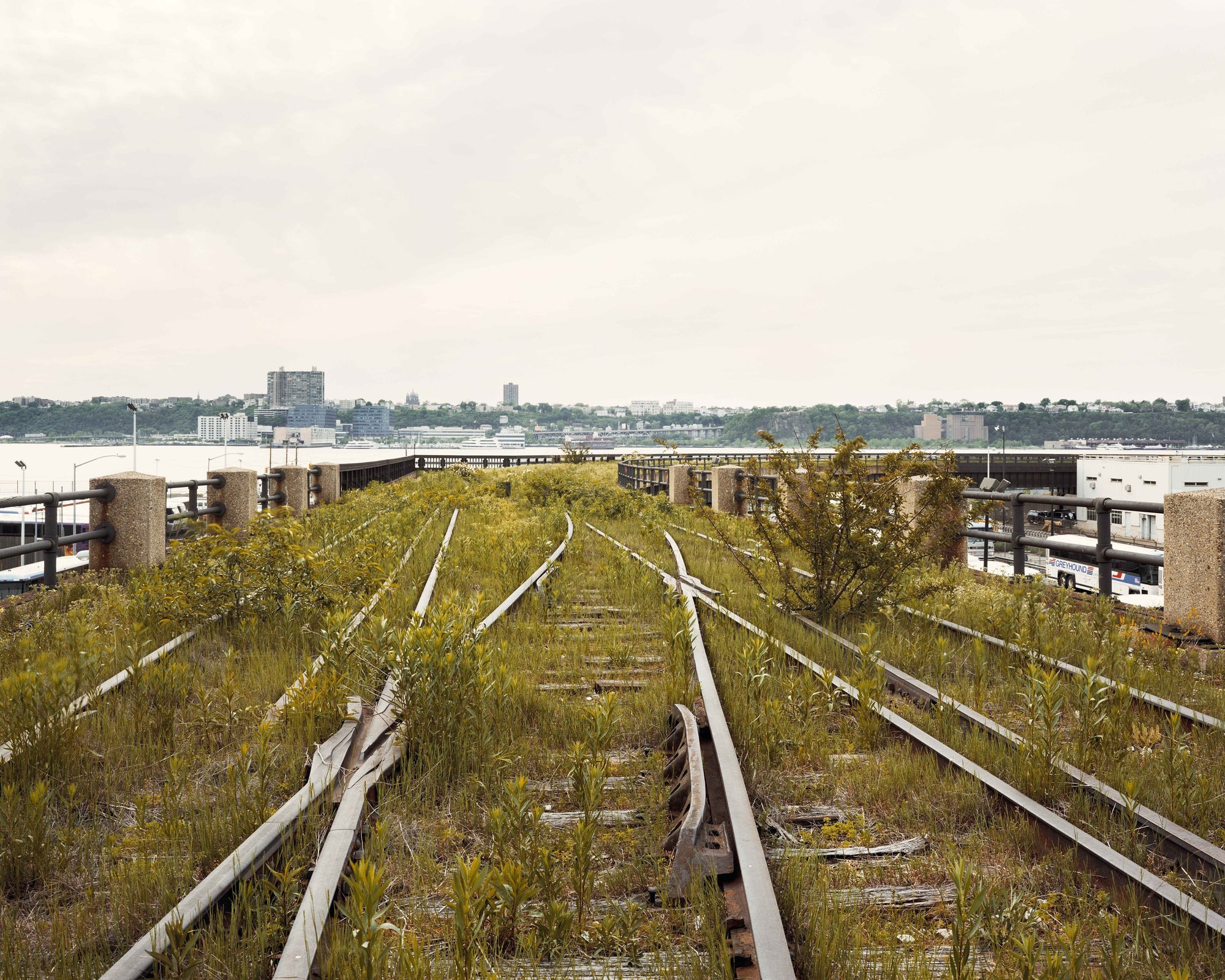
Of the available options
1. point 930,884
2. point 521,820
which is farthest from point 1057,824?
point 521,820

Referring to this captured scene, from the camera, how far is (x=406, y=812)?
3457mm

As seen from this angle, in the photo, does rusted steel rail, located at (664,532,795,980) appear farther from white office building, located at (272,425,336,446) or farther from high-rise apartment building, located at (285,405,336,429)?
high-rise apartment building, located at (285,405,336,429)

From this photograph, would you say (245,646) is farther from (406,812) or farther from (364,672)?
(406,812)

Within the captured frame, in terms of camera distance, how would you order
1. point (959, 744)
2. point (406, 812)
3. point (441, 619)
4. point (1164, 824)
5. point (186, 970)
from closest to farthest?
point (186, 970) → point (1164, 824) → point (406, 812) → point (959, 744) → point (441, 619)

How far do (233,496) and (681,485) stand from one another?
12.6 meters

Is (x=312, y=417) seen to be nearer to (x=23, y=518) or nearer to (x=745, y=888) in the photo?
(x=23, y=518)

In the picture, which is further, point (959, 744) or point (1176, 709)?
point (1176, 709)

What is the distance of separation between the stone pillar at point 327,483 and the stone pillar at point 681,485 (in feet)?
30.4

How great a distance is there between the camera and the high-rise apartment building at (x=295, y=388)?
556 ft

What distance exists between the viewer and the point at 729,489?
1888 centimetres

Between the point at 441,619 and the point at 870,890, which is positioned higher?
the point at 441,619

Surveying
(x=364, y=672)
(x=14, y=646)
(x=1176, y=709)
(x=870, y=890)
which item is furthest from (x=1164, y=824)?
(x=14, y=646)

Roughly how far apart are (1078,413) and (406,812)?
20998 cm

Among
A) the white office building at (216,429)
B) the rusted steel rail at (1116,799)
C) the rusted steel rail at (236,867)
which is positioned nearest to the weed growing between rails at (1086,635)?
the rusted steel rail at (1116,799)
